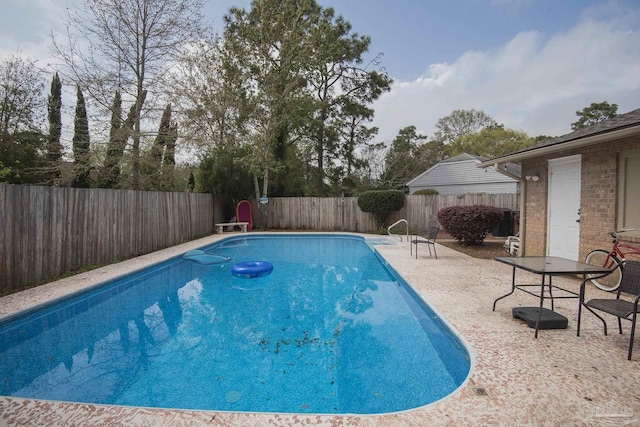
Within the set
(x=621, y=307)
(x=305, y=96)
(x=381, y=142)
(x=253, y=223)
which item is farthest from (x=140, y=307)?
(x=381, y=142)

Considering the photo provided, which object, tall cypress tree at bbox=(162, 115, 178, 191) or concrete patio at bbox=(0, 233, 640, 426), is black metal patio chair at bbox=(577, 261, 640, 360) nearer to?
concrete patio at bbox=(0, 233, 640, 426)

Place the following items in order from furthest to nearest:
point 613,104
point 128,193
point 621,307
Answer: point 613,104 < point 128,193 < point 621,307

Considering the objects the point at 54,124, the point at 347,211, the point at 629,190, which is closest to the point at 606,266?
the point at 629,190

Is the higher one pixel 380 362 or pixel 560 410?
pixel 560 410

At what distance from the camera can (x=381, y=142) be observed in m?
20.2

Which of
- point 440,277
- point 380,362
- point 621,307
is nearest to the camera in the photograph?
point 621,307

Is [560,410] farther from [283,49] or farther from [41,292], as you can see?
[283,49]

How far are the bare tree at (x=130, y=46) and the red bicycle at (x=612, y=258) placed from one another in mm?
11404

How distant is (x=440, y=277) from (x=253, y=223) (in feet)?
34.6

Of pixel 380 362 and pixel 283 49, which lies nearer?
pixel 380 362

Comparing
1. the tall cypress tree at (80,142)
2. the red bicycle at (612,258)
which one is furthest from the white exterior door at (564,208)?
the tall cypress tree at (80,142)

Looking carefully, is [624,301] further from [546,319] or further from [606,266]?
[606,266]

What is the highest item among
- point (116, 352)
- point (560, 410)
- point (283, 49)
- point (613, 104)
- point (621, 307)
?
point (613, 104)

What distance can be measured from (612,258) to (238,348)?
16.9 feet
